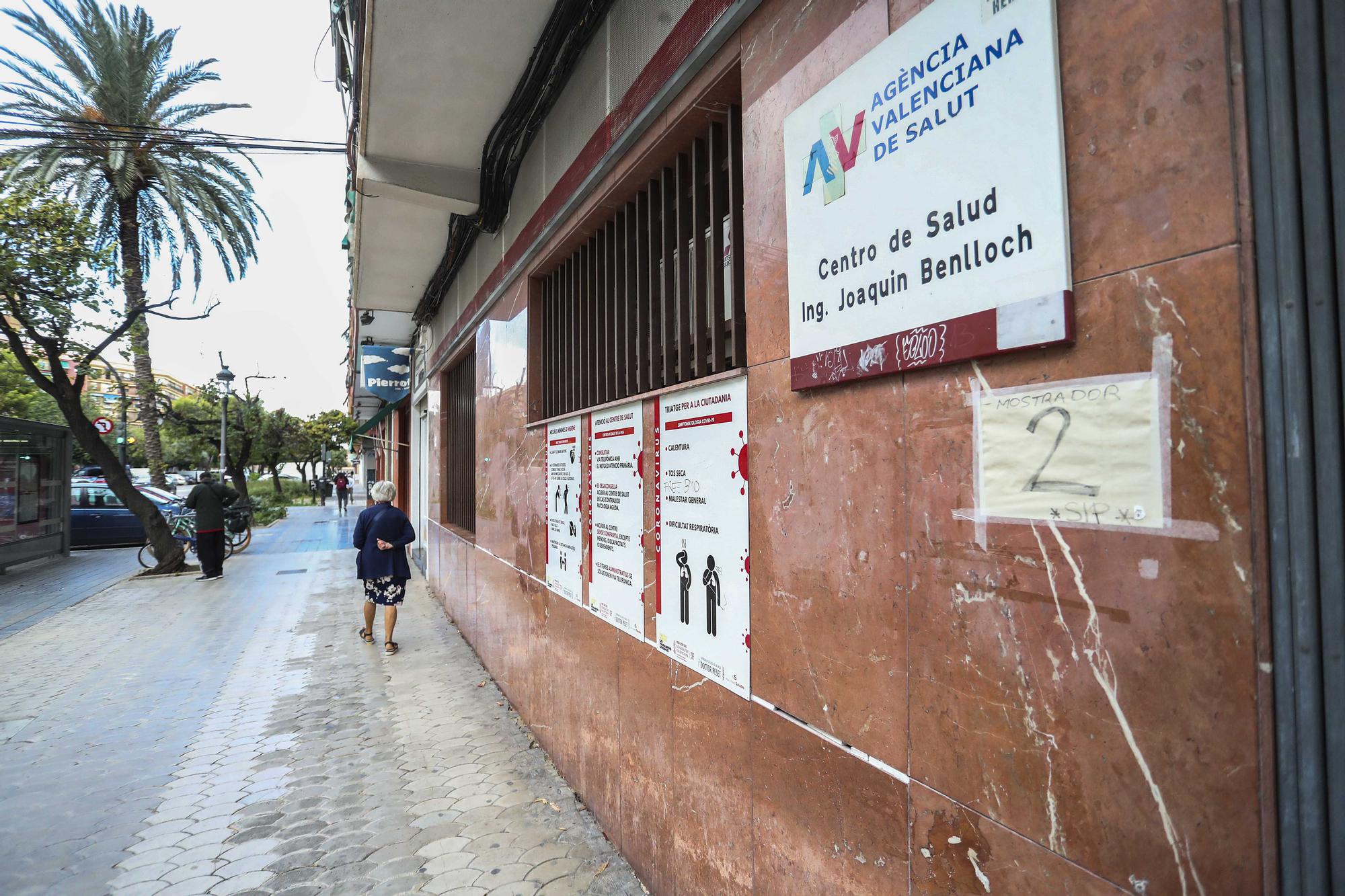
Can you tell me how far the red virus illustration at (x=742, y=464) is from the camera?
2.22 metres

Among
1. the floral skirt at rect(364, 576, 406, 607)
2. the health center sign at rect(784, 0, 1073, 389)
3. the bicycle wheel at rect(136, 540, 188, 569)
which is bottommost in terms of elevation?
the bicycle wheel at rect(136, 540, 188, 569)

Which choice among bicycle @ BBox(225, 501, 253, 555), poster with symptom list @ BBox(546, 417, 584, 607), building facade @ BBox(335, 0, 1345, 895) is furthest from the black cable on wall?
bicycle @ BBox(225, 501, 253, 555)

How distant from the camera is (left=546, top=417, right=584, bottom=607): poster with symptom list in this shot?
12.2 ft

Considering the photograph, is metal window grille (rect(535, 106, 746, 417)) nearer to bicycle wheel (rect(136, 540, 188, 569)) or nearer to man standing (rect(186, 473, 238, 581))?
man standing (rect(186, 473, 238, 581))

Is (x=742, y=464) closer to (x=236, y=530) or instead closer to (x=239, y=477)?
(x=236, y=530)

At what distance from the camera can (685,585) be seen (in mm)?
2645

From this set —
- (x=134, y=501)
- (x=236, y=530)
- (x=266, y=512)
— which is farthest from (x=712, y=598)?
(x=266, y=512)

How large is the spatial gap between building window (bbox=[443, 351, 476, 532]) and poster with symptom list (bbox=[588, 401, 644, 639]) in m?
3.84

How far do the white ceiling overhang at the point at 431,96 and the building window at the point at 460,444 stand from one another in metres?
1.87

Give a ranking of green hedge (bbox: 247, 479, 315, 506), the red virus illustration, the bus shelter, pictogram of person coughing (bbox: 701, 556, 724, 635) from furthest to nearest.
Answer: green hedge (bbox: 247, 479, 315, 506) → the bus shelter → pictogram of person coughing (bbox: 701, 556, 724, 635) → the red virus illustration

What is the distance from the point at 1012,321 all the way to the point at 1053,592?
0.51 metres

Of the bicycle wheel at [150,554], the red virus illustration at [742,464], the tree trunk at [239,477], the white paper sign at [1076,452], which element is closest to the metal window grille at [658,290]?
the red virus illustration at [742,464]

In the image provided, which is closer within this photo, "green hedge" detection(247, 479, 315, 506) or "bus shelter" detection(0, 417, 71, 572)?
"bus shelter" detection(0, 417, 71, 572)

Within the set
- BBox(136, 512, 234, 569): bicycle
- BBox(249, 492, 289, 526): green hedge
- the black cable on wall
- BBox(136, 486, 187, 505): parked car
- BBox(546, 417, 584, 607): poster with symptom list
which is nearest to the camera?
the black cable on wall
